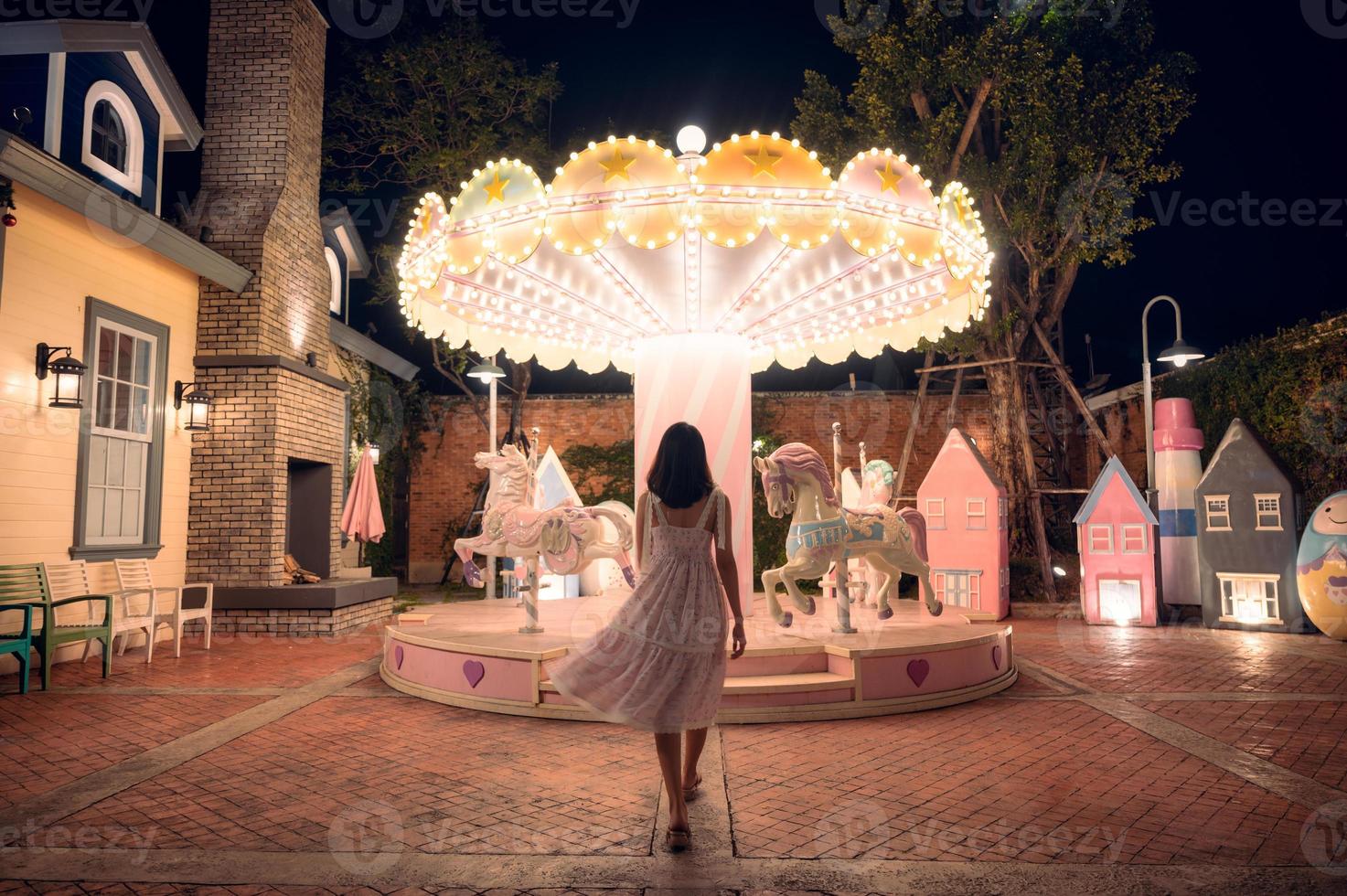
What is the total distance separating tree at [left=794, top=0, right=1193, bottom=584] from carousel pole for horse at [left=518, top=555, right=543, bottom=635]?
1016 centimetres

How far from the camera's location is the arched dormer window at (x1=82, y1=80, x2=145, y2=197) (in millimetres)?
9383

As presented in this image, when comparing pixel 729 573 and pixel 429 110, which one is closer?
pixel 729 573

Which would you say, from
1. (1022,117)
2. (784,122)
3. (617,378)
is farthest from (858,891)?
(617,378)

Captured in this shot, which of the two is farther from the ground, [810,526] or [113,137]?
[113,137]

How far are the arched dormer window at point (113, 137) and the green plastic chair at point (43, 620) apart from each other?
15.6 ft

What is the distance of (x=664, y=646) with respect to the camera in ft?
12.6

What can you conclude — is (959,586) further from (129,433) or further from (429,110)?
(429,110)

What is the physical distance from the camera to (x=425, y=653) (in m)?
7.07

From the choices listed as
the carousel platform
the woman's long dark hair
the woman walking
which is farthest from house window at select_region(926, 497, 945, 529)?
the woman's long dark hair

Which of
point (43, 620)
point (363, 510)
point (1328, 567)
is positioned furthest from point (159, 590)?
point (1328, 567)

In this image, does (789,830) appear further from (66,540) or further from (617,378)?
(617,378)

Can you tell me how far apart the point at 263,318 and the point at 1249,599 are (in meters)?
13.8

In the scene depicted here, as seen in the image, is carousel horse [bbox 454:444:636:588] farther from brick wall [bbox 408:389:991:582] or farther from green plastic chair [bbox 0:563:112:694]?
brick wall [bbox 408:389:991:582]

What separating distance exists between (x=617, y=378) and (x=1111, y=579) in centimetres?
1544
